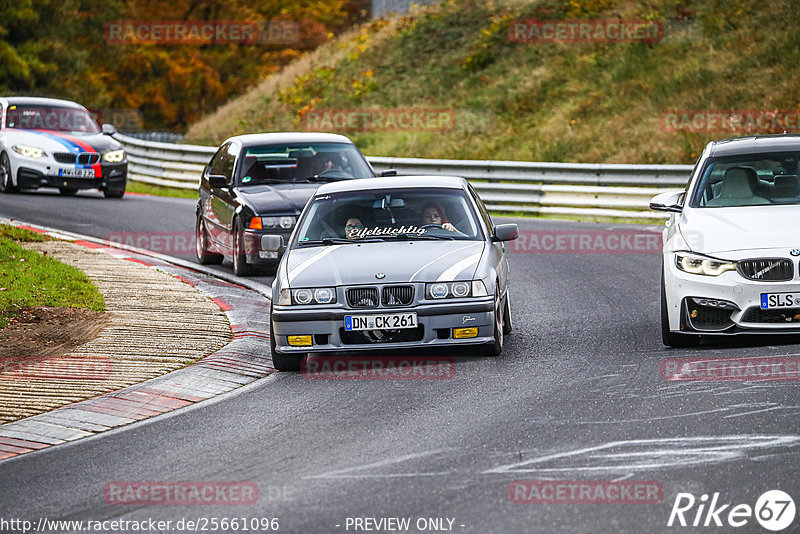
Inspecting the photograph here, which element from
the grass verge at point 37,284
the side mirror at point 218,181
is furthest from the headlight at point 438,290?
the side mirror at point 218,181

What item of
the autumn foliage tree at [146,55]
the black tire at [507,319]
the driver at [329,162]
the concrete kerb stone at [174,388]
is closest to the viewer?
the concrete kerb stone at [174,388]

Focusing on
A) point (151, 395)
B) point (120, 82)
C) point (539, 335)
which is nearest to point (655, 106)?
point (539, 335)

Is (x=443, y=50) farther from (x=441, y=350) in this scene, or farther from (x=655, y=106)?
(x=441, y=350)

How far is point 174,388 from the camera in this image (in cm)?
959

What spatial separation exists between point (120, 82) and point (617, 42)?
3013 centimetres

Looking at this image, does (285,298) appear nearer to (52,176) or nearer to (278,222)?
(278,222)

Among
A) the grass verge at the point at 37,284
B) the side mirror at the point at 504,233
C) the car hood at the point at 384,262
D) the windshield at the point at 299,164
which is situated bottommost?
the grass verge at the point at 37,284

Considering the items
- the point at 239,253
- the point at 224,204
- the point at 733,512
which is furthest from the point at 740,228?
the point at 224,204

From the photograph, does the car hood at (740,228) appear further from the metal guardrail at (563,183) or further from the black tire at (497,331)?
the metal guardrail at (563,183)

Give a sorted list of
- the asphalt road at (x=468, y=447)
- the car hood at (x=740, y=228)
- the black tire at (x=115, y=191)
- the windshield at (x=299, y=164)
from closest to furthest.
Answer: the asphalt road at (x=468, y=447) → the car hood at (x=740, y=228) → the windshield at (x=299, y=164) → the black tire at (x=115, y=191)

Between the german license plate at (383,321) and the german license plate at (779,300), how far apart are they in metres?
2.69

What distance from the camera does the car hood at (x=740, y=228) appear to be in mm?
10219

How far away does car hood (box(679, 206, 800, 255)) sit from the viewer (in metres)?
10.2

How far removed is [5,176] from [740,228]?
18.4 metres
